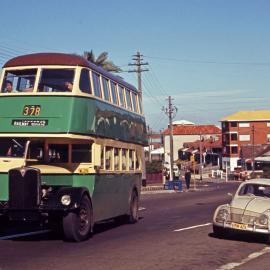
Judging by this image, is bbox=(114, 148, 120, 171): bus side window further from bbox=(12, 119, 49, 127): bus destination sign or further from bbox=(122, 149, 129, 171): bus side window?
bbox=(12, 119, 49, 127): bus destination sign

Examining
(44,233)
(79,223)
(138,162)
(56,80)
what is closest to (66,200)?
(79,223)

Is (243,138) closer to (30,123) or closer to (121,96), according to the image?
(121,96)

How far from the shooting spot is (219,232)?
1430 centimetres

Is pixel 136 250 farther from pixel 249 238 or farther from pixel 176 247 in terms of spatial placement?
pixel 249 238

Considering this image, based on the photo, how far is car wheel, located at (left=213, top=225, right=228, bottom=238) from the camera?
1409 centimetres

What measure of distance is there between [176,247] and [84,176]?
2713 millimetres

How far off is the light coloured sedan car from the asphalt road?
342mm

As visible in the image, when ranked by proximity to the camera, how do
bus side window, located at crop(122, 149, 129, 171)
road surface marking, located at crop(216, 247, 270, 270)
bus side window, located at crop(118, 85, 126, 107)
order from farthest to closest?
1. bus side window, located at crop(118, 85, 126, 107)
2. bus side window, located at crop(122, 149, 129, 171)
3. road surface marking, located at crop(216, 247, 270, 270)

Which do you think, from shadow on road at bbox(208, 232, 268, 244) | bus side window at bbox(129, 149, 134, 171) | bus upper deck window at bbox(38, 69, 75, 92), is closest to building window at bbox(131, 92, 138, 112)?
bus side window at bbox(129, 149, 134, 171)

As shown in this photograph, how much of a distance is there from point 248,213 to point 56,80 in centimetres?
520

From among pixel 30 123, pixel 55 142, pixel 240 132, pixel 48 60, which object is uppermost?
pixel 240 132

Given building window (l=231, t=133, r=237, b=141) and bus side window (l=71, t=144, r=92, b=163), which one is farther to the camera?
building window (l=231, t=133, r=237, b=141)

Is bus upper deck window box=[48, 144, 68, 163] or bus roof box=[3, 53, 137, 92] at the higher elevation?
bus roof box=[3, 53, 137, 92]

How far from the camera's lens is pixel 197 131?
6117 inches
